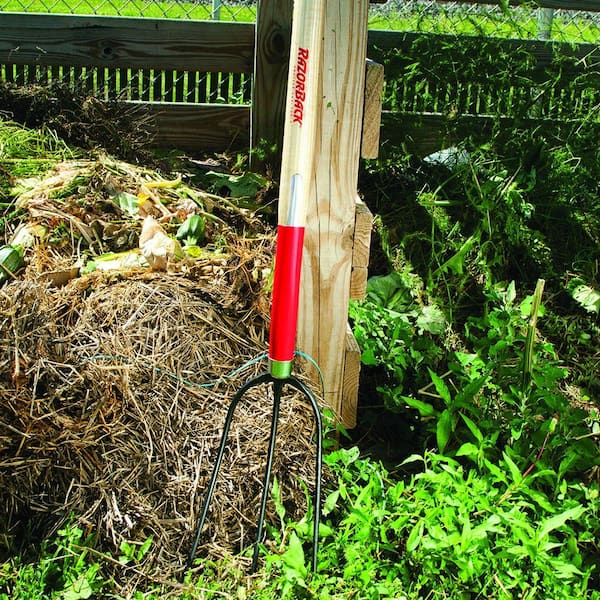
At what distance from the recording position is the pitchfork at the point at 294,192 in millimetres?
2314

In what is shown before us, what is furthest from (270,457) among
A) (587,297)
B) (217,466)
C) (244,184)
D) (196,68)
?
(196,68)

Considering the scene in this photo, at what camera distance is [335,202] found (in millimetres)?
2859

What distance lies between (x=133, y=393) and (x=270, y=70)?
2560 mm

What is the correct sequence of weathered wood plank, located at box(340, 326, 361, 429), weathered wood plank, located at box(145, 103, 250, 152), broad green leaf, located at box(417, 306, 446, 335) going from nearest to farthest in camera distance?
weathered wood plank, located at box(340, 326, 361, 429) < broad green leaf, located at box(417, 306, 446, 335) < weathered wood plank, located at box(145, 103, 250, 152)

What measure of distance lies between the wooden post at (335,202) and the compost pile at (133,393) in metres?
0.21

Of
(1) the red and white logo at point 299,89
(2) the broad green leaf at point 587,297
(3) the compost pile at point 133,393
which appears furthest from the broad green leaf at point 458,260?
(1) the red and white logo at point 299,89

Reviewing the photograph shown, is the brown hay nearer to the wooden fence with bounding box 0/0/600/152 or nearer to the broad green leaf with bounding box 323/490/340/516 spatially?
the broad green leaf with bounding box 323/490/340/516

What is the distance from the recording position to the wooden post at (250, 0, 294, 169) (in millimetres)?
4582

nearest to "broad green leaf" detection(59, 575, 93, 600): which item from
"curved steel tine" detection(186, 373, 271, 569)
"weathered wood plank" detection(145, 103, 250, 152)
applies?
"curved steel tine" detection(186, 373, 271, 569)

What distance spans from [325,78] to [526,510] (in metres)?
1.53

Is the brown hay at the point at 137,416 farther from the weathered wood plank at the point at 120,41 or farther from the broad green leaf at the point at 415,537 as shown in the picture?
the weathered wood plank at the point at 120,41

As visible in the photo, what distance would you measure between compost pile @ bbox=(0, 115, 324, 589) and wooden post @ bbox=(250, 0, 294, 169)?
1.48m

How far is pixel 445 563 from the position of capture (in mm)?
2521

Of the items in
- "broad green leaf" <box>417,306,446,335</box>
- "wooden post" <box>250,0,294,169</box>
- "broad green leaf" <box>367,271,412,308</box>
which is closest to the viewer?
"broad green leaf" <box>417,306,446,335</box>
